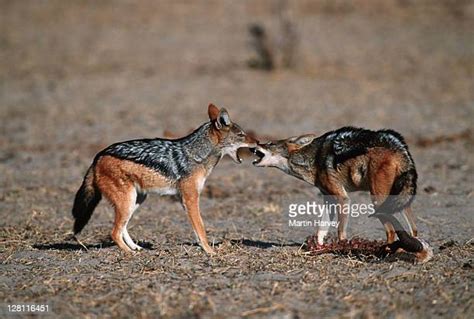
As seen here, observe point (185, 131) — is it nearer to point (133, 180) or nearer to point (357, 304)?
point (133, 180)

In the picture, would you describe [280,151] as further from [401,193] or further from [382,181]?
[401,193]

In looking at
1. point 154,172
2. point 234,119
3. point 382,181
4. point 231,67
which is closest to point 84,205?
point 154,172

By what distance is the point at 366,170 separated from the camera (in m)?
8.19

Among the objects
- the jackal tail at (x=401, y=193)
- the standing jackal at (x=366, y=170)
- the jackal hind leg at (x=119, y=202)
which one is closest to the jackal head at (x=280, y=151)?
the standing jackal at (x=366, y=170)

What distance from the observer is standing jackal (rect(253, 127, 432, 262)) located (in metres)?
7.93

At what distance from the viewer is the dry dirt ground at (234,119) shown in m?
6.78

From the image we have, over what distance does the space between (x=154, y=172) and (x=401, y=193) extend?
8.91 ft

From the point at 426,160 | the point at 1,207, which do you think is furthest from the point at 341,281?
the point at 426,160

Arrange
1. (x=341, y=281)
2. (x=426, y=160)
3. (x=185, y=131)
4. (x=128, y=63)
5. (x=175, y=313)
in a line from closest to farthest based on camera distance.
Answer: (x=175, y=313) → (x=341, y=281) → (x=426, y=160) → (x=185, y=131) → (x=128, y=63)

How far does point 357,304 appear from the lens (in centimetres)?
631

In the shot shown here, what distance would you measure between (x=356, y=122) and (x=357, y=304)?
1168 centimetres

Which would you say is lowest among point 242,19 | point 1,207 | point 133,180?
point 1,207

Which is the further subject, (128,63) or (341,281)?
(128,63)

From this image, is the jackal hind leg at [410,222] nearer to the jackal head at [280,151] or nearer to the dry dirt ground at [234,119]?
the dry dirt ground at [234,119]
